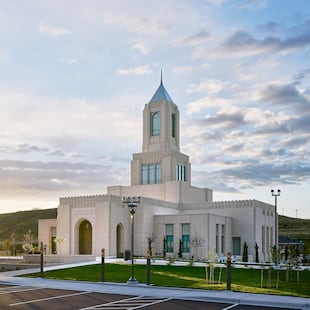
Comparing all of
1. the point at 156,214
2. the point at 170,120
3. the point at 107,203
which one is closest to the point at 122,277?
the point at 107,203

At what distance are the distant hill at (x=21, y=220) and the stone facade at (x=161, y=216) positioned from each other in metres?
84.5

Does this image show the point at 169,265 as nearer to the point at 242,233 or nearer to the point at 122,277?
the point at 122,277

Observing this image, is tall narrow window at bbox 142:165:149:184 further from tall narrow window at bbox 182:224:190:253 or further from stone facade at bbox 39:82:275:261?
tall narrow window at bbox 182:224:190:253

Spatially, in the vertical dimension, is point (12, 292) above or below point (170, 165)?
below

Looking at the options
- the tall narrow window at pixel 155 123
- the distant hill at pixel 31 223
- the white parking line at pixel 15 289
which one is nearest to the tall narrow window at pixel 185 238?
the tall narrow window at pixel 155 123

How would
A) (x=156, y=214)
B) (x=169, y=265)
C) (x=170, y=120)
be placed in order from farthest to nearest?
1. (x=170, y=120)
2. (x=156, y=214)
3. (x=169, y=265)

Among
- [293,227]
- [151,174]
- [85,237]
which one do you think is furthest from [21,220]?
[85,237]

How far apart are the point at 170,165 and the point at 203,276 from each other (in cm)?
3507

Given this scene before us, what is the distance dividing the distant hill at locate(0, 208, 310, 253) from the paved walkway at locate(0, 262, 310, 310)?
11331 cm

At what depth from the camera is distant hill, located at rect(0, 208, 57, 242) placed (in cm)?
14561

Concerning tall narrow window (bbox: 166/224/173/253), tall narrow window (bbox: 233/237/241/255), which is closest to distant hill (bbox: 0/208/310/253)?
tall narrow window (bbox: 233/237/241/255)

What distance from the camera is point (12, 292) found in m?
20.0

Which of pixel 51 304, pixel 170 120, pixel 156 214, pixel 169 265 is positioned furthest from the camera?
pixel 170 120

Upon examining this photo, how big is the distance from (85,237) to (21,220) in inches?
4658
